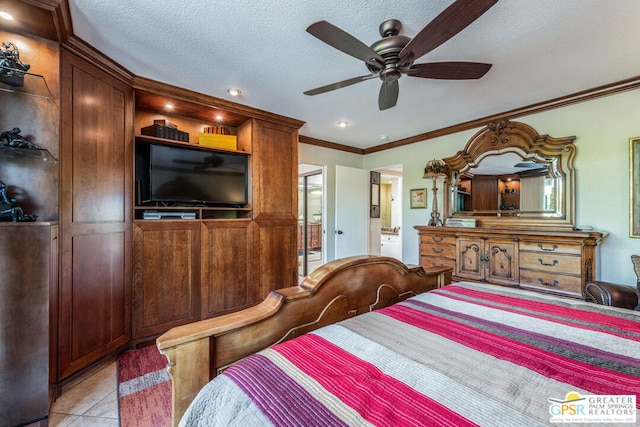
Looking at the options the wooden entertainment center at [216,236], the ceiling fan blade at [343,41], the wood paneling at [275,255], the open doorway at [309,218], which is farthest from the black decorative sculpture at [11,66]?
the open doorway at [309,218]

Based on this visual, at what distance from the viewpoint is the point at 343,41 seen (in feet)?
4.75

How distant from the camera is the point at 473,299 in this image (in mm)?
1571

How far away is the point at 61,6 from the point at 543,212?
168 inches

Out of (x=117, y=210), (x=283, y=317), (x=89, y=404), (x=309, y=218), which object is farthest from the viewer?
(x=309, y=218)

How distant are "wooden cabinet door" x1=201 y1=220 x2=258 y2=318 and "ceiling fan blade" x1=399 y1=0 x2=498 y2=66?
2296 mm

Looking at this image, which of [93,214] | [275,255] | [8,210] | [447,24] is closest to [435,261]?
[275,255]

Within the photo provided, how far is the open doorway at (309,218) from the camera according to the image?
5.41m

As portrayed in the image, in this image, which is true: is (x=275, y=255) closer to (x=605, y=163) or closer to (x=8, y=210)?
(x=8, y=210)

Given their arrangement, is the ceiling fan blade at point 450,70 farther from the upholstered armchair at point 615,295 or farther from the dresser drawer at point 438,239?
the dresser drawer at point 438,239

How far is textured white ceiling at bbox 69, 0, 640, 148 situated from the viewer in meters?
1.58

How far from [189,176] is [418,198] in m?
3.09

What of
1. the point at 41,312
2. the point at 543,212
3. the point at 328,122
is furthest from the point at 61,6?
the point at 543,212

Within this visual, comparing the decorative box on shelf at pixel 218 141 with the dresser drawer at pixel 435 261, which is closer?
the decorative box on shelf at pixel 218 141

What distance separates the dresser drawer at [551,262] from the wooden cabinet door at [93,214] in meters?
3.70
